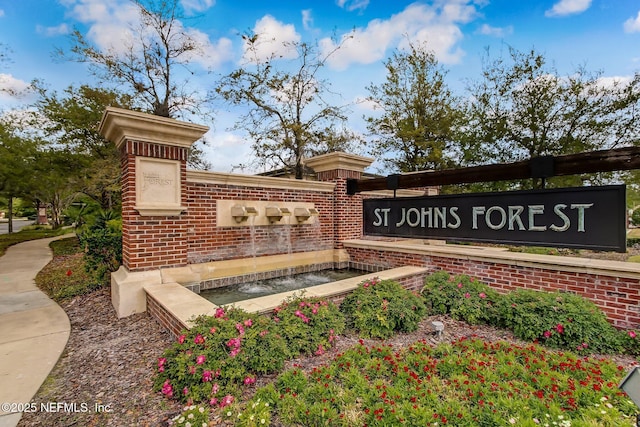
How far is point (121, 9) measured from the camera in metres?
10.8

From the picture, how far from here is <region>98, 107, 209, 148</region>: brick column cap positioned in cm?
450

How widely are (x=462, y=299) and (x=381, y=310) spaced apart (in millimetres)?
1485

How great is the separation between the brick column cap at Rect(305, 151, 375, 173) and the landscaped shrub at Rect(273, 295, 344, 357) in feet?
15.5

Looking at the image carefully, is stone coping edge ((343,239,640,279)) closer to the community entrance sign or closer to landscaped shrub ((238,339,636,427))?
the community entrance sign

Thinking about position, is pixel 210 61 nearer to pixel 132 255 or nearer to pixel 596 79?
pixel 132 255

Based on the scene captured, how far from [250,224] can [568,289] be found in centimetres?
574

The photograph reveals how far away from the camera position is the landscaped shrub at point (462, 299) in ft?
14.3

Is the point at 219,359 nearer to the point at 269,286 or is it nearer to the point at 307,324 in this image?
the point at 307,324

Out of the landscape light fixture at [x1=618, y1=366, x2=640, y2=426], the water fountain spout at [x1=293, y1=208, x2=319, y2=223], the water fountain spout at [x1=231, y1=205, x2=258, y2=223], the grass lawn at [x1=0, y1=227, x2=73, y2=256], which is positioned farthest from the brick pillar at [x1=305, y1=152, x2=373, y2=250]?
the grass lawn at [x1=0, y1=227, x2=73, y2=256]

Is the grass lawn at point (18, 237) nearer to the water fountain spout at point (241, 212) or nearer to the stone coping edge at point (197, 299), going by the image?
the water fountain spout at point (241, 212)

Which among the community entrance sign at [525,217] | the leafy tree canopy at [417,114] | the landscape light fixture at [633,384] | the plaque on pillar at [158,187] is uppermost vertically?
the leafy tree canopy at [417,114]

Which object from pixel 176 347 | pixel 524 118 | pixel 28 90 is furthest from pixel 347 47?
pixel 28 90

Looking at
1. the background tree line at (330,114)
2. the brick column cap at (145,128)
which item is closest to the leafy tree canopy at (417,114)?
the background tree line at (330,114)

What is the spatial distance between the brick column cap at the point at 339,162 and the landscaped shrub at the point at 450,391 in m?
5.52
